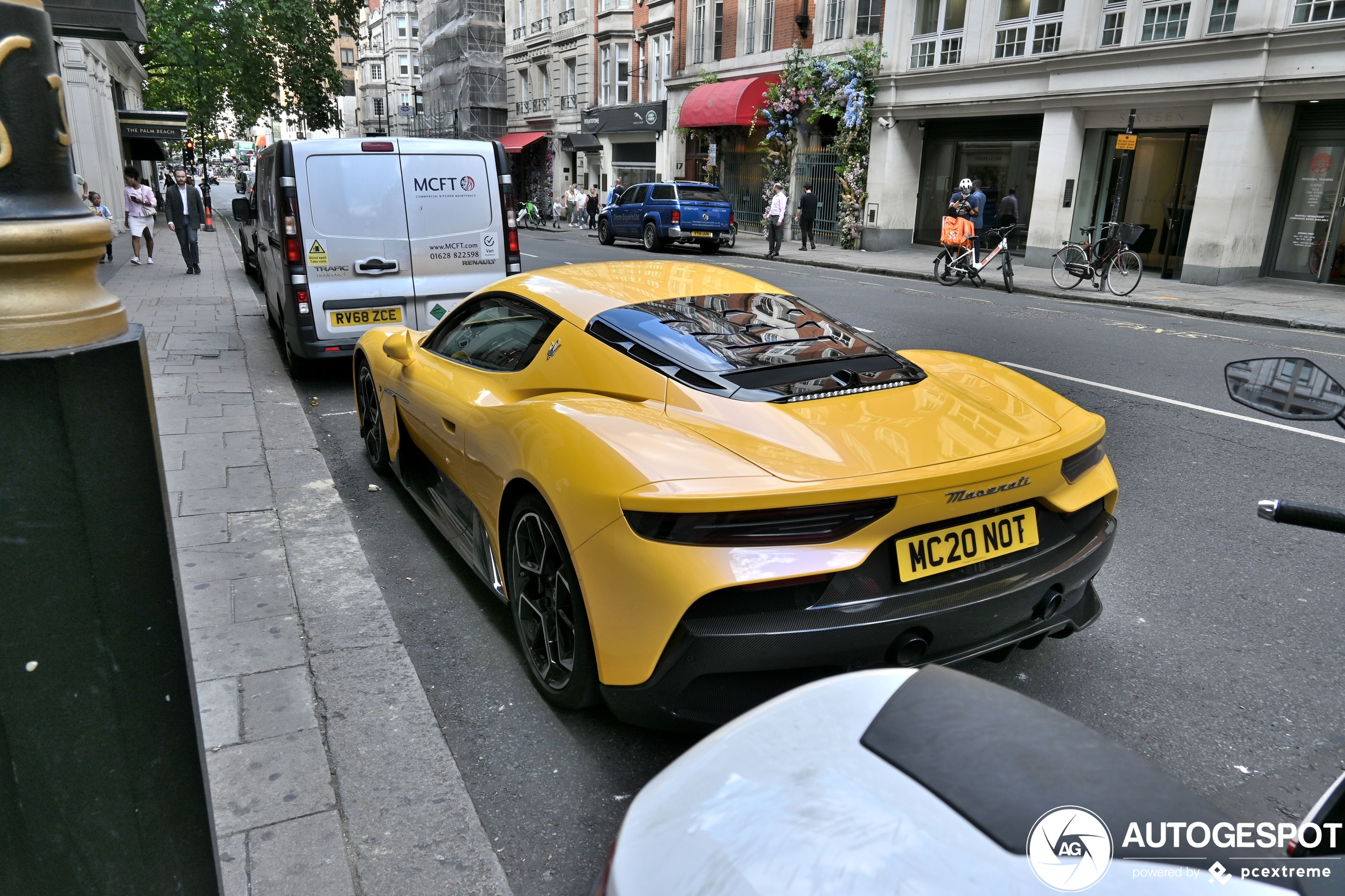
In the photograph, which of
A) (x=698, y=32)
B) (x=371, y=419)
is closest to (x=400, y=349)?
(x=371, y=419)

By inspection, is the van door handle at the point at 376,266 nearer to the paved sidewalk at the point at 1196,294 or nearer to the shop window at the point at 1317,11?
the paved sidewalk at the point at 1196,294

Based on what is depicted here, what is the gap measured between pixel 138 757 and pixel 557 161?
45079 mm

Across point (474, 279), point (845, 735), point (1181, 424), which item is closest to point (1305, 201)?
point (1181, 424)

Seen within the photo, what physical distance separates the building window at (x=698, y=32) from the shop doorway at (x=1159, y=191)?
55.5 ft

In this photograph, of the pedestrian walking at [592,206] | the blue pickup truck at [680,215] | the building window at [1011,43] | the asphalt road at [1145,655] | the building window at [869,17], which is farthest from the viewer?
the pedestrian walking at [592,206]

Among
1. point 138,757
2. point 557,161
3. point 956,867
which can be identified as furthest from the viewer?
point 557,161

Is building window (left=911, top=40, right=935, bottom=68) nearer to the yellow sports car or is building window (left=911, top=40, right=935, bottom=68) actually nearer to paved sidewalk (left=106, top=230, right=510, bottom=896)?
paved sidewalk (left=106, top=230, right=510, bottom=896)

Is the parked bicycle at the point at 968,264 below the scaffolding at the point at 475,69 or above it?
below

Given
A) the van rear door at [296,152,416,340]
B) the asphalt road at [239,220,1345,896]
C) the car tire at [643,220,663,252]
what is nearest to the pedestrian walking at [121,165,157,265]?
the car tire at [643,220,663,252]

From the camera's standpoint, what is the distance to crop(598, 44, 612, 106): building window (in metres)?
40.0

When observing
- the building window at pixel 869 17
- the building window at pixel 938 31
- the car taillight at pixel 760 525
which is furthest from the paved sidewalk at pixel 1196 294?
the car taillight at pixel 760 525

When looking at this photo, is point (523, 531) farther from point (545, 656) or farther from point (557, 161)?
point (557, 161)

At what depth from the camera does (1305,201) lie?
55.5ft

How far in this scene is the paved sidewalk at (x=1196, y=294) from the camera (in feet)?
45.1
